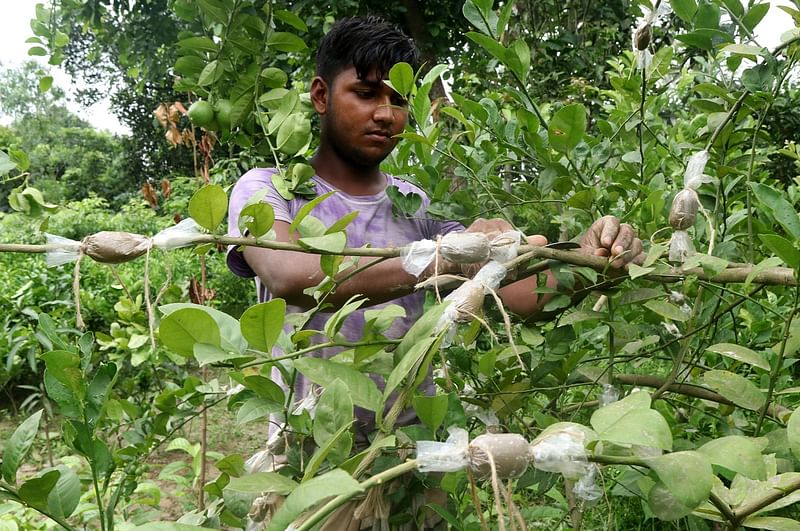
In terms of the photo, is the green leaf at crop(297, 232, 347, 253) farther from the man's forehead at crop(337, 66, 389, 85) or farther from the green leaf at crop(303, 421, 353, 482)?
the man's forehead at crop(337, 66, 389, 85)

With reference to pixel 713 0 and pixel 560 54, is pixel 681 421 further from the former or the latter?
pixel 560 54

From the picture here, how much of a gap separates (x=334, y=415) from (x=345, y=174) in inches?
31.8

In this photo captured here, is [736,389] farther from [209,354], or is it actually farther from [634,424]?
[209,354]

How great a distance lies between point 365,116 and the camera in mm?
1052

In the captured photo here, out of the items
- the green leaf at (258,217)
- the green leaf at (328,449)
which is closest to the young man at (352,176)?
the green leaf at (258,217)

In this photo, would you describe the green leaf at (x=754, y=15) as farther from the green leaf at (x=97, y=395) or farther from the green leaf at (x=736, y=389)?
the green leaf at (x=97, y=395)

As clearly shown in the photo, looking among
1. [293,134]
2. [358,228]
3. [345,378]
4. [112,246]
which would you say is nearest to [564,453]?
[345,378]

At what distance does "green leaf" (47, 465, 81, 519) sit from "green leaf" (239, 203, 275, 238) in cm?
23

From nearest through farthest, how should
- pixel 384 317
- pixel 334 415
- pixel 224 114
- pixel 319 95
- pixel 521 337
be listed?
pixel 334 415, pixel 384 317, pixel 521 337, pixel 224 114, pixel 319 95

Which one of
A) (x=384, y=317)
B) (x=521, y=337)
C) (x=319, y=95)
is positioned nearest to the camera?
(x=384, y=317)

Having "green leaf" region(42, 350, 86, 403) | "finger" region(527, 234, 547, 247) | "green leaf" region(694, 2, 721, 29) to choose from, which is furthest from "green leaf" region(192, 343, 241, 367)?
"green leaf" region(694, 2, 721, 29)

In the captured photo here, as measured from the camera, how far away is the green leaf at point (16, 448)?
46 centimetres

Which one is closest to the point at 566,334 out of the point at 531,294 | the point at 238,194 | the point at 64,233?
the point at 531,294

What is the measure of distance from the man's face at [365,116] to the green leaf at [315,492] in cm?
82
